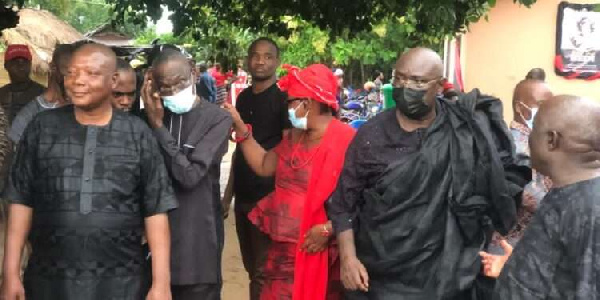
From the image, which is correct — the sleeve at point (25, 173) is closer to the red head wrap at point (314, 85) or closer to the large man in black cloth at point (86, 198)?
the large man in black cloth at point (86, 198)

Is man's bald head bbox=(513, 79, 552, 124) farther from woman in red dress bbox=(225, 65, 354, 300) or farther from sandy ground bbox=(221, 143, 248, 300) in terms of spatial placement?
sandy ground bbox=(221, 143, 248, 300)

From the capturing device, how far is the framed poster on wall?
39.4ft

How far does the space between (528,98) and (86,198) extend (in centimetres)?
271

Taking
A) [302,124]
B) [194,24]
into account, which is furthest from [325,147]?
[194,24]

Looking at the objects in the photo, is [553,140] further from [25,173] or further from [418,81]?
[25,173]

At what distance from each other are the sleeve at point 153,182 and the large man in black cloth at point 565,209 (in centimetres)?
157

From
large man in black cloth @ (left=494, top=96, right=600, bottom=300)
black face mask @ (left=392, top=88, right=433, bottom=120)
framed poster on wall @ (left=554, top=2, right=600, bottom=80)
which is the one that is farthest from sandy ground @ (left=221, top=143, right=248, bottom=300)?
framed poster on wall @ (left=554, top=2, right=600, bottom=80)

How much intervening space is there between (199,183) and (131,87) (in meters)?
0.72

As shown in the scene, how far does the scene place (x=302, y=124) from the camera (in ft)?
13.8

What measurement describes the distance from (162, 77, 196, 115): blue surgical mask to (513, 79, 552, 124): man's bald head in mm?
2010

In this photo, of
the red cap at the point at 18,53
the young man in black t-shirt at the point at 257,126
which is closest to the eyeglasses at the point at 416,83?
the young man in black t-shirt at the point at 257,126

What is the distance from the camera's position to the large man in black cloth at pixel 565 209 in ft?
8.08

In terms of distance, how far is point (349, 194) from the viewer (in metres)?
3.82

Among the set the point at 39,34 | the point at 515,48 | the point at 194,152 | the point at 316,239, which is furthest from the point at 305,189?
the point at 39,34
